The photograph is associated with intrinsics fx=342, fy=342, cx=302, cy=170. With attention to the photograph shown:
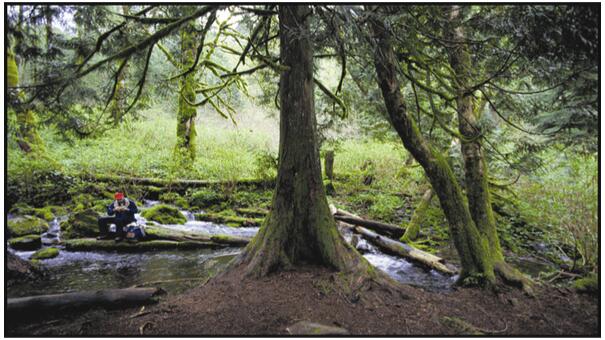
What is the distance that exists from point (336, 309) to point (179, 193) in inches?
352

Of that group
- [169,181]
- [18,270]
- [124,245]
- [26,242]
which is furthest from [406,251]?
[169,181]

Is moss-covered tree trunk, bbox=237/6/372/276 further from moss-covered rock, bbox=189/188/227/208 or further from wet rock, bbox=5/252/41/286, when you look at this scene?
moss-covered rock, bbox=189/188/227/208

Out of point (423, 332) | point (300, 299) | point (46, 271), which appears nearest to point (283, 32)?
point (300, 299)

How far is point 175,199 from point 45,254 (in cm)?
449

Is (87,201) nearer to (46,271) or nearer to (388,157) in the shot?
(46,271)

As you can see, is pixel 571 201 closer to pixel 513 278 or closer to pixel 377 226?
pixel 513 278

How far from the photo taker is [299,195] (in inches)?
184

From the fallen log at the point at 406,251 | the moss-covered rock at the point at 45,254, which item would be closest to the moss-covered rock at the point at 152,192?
the moss-covered rock at the point at 45,254

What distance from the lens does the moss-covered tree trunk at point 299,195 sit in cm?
461

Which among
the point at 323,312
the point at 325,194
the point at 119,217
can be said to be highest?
the point at 325,194

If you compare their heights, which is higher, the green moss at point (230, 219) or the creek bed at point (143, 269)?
the green moss at point (230, 219)

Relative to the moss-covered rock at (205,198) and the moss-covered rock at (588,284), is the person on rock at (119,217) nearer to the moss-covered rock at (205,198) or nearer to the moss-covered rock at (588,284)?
the moss-covered rock at (205,198)

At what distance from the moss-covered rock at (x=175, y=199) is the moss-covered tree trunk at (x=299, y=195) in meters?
6.62

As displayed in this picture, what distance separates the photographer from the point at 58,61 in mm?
3684
